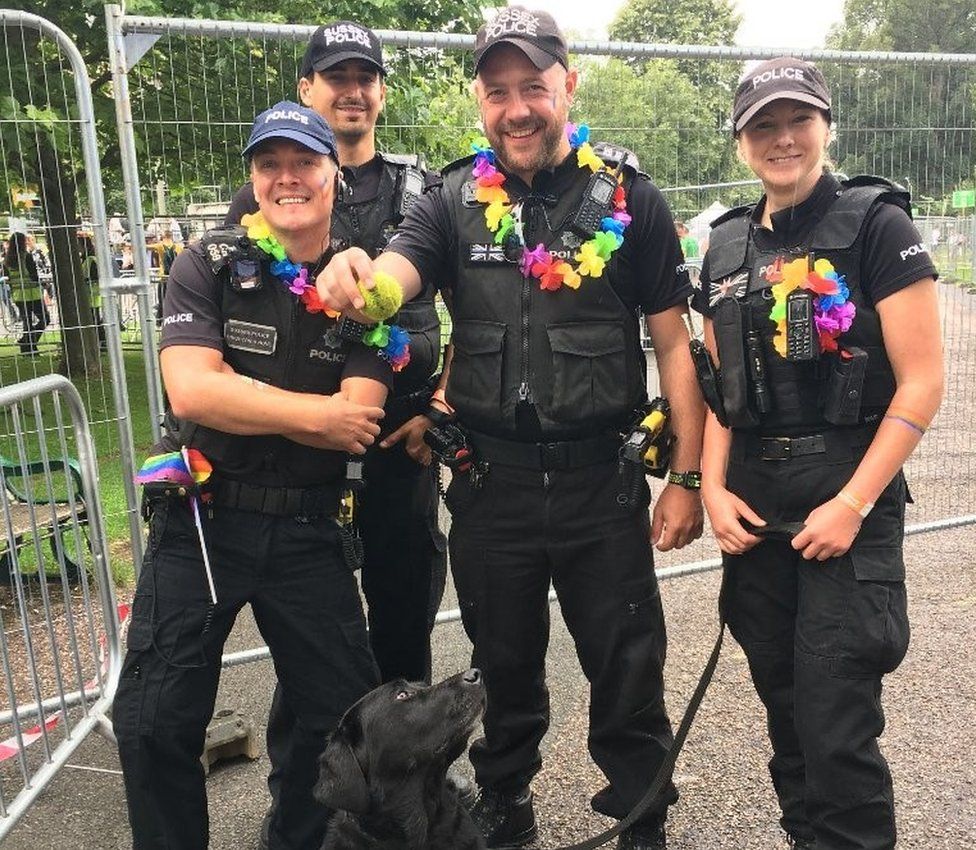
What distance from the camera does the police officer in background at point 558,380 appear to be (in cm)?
291

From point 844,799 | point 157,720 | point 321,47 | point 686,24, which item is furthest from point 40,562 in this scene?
point 686,24

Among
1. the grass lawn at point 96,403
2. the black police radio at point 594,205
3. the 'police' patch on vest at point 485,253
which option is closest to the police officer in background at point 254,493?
the 'police' patch on vest at point 485,253

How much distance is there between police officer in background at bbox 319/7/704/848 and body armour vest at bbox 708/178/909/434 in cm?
27

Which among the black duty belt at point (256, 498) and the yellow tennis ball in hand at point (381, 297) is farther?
the black duty belt at point (256, 498)

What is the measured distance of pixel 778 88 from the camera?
103 inches

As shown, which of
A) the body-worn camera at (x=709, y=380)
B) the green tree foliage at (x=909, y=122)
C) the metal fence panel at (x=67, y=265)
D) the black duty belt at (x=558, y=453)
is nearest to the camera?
the body-worn camera at (x=709, y=380)

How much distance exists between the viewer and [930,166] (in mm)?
5293

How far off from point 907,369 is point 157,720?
93.0 inches

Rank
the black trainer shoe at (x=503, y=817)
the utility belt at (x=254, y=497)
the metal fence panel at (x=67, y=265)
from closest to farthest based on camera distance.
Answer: the utility belt at (x=254, y=497) → the black trainer shoe at (x=503, y=817) → the metal fence panel at (x=67, y=265)

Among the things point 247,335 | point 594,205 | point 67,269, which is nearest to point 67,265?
point 67,269

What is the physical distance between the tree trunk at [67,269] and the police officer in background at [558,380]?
1.67 m

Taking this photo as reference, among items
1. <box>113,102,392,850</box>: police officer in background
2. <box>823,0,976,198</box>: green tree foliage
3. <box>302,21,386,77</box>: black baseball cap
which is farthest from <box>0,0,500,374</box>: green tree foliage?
<box>823,0,976,198</box>: green tree foliage

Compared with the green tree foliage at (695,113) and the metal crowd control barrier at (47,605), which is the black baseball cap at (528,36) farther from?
the metal crowd control barrier at (47,605)

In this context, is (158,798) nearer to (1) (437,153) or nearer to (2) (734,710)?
(2) (734,710)
